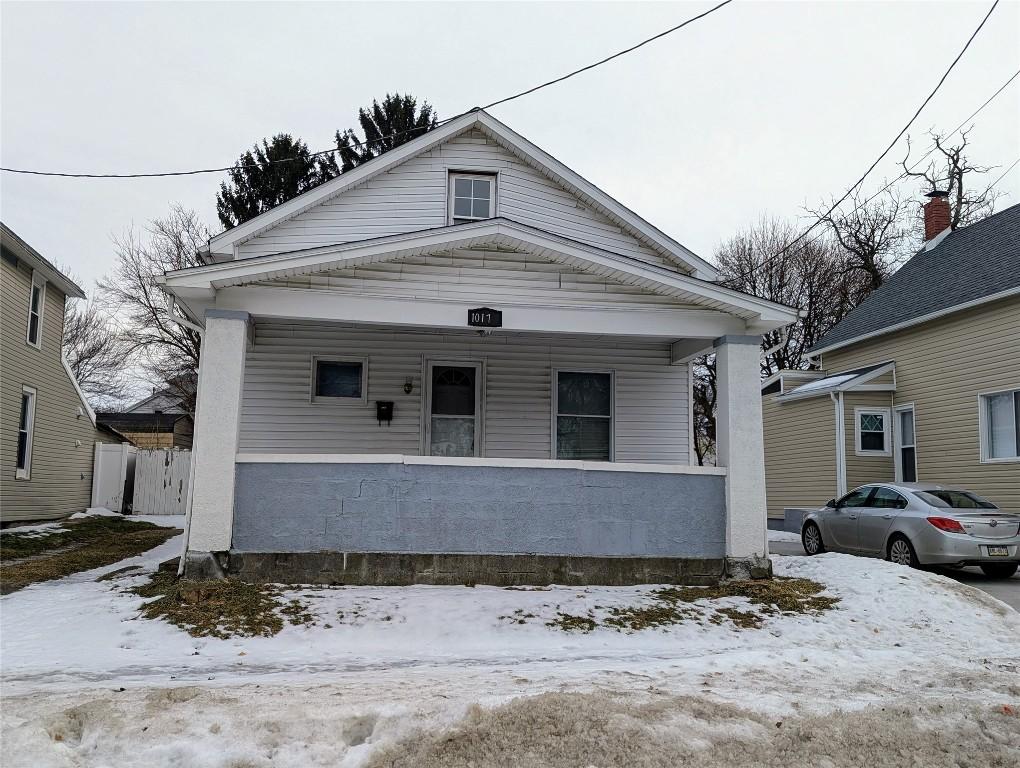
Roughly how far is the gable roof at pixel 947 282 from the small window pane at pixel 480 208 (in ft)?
32.8

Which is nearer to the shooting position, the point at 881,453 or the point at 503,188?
the point at 503,188

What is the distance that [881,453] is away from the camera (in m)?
18.5

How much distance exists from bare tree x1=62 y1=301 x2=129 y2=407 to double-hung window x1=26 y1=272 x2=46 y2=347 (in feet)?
65.8

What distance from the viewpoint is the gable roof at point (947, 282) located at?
1645 cm

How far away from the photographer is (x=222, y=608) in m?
7.78

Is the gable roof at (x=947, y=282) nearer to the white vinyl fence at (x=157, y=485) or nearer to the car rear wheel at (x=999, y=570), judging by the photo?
the car rear wheel at (x=999, y=570)

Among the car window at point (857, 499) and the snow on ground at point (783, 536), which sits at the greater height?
the car window at point (857, 499)

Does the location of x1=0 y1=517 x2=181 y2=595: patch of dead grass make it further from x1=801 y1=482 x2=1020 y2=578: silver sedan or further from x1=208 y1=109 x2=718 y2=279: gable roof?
x1=801 y1=482 x2=1020 y2=578: silver sedan

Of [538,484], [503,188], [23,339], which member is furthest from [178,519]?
[538,484]

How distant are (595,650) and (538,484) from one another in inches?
101

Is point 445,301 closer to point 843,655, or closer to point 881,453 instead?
point 843,655

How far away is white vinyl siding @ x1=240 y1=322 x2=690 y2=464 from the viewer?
11.8 meters

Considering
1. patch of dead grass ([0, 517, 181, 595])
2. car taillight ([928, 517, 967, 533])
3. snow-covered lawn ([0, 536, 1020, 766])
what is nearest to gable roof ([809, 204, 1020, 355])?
car taillight ([928, 517, 967, 533])

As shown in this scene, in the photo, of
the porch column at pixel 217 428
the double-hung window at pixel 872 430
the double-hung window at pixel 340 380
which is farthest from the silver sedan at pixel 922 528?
the porch column at pixel 217 428
